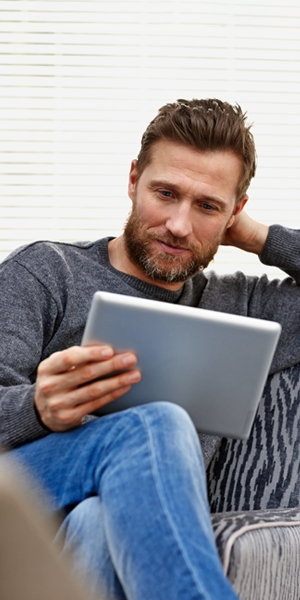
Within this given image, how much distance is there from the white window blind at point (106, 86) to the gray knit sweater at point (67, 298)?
93 centimetres

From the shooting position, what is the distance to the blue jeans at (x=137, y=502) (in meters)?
0.77

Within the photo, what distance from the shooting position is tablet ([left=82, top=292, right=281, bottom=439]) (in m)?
0.94

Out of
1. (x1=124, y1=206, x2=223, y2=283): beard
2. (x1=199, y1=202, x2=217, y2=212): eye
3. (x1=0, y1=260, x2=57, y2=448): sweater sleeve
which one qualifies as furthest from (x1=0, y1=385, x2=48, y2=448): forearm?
(x1=199, y1=202, x2=217, y2=212): eye

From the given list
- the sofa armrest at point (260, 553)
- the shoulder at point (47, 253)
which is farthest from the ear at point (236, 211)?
the sofa armrest at point (260, 553)

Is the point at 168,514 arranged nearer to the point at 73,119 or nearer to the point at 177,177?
the point at 177,177

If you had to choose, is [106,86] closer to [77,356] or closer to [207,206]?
[207,206]

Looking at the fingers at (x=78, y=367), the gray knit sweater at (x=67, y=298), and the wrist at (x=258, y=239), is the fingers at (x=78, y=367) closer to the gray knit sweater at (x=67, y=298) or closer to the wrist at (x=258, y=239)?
the gray knit sweater at (x=67, y=298)

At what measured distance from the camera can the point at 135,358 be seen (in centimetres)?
97

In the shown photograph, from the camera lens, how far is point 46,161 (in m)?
2.49

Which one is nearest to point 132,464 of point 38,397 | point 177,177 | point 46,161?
point 38,397

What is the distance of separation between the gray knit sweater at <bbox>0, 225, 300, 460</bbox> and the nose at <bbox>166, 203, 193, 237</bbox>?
6.1 inches

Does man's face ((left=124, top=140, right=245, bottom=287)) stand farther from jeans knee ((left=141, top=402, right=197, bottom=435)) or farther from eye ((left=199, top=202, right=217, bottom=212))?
jeans knee ((left=141, top=402, right=197, bottom=435))

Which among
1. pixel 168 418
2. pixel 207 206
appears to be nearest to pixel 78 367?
pixel 168 418

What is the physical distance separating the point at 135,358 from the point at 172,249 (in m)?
0.61
